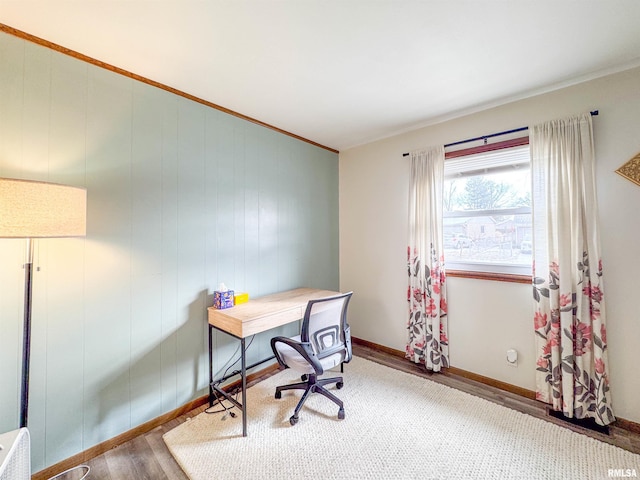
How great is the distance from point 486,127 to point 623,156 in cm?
92

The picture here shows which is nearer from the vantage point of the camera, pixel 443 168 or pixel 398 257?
A: pixel 443 168

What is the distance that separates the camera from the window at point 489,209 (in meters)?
2.26

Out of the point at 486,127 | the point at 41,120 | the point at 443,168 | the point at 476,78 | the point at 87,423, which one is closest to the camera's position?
the point at 41,120

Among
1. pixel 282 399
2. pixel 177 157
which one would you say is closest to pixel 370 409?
pixel 282 399

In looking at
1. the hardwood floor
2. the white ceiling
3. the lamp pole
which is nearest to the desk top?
the hardwood floor

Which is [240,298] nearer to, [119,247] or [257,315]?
[257,315]

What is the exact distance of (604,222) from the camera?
1.88 meters

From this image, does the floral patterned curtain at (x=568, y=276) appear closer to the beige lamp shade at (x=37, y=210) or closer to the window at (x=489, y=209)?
the window at (x=489, y=209)

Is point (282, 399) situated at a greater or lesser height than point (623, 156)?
lesser

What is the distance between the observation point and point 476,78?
6.39 ft

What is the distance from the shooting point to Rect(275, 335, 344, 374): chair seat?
76.7 inches

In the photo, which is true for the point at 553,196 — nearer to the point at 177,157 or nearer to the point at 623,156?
the point at 623,156

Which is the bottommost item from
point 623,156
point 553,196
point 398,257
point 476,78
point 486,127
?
point 398,257

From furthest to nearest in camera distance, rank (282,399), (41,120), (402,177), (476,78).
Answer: (402,177) < (282,399) < (476,78) < (41,120)
